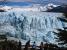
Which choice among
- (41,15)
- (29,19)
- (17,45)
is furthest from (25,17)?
(17,45)

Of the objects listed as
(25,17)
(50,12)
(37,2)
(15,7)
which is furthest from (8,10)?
(50,12)

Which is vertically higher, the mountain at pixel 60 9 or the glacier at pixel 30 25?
the mountain at pixel 60 9

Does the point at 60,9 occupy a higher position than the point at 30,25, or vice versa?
the point at 60,9

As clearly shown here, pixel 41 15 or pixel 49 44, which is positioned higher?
pixel 41 15

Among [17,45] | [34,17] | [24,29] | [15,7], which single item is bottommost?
[17,45]

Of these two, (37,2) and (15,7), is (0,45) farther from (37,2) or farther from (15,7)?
(37,2)

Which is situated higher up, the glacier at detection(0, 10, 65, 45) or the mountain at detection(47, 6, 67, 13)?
the mountain at detection(47, 6, 67, 13)

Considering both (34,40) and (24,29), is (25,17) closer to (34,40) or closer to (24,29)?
(24,29)
